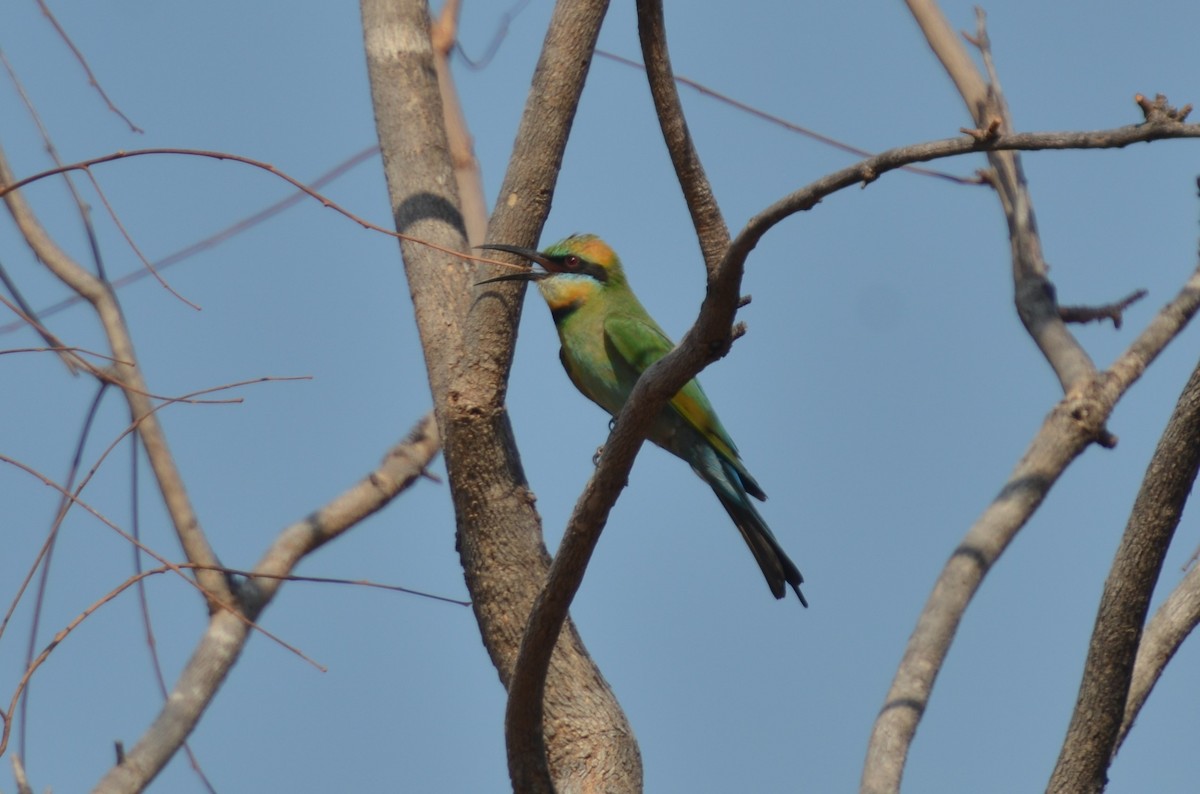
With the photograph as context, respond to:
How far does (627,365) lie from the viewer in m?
4.38

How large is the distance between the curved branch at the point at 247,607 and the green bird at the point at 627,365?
77cm

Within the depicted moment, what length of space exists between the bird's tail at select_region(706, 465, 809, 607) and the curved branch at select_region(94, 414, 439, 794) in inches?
50.0

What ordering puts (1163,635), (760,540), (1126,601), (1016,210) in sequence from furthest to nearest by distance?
(1016,210)
(760,540)
(1163,635)
(1126,601)

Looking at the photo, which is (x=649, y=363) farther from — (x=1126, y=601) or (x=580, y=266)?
(x=1126, y=601)

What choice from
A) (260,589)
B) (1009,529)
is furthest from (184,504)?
(1009,529)

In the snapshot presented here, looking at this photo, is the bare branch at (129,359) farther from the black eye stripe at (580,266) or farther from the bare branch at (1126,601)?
the bare branch at (1126,601)

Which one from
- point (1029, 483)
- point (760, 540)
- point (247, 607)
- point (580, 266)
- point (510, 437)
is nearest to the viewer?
point (510, 437)

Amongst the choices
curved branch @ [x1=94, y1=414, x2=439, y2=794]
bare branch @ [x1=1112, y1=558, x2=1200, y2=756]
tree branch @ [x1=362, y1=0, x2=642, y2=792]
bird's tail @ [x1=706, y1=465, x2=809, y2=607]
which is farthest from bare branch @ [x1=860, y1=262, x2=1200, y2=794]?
curved branch @ [x1=94, y1=414, x2=439, y2=794]

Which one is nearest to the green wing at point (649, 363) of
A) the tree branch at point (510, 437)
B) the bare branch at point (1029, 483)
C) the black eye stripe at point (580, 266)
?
the black eye stripe at point (580, 266)

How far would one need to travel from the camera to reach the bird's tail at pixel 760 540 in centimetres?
397

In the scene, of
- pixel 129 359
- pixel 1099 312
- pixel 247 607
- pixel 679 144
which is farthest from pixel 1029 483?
pixel 129 359

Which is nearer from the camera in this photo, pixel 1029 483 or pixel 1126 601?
pixel 1126 601

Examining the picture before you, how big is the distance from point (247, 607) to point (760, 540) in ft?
5.72

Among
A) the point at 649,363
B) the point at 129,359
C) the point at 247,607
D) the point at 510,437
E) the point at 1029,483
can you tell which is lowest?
the point at 510,437
